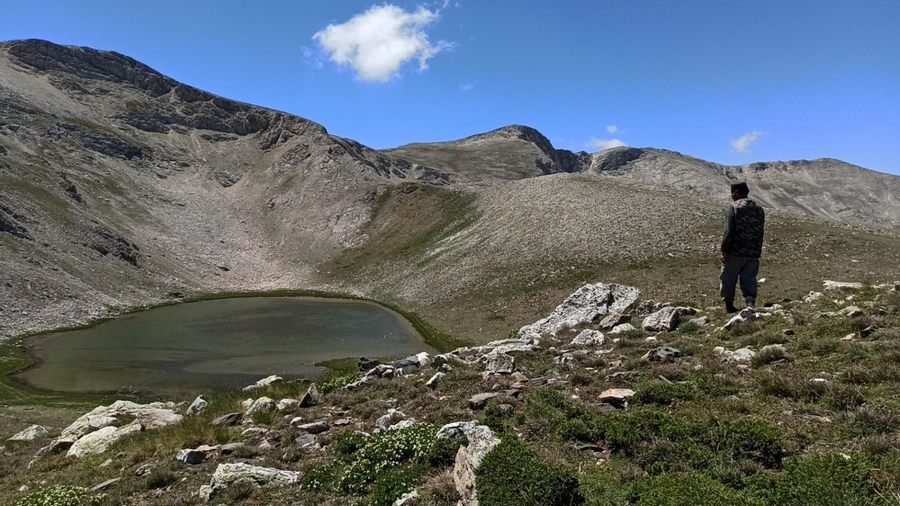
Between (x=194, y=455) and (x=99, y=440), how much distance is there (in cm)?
701

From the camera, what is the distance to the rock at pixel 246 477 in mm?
10273

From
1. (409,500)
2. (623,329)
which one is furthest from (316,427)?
(623,329)

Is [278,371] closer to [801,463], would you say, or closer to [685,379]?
[685,379]

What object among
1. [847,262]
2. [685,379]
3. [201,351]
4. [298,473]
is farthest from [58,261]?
[847,262]

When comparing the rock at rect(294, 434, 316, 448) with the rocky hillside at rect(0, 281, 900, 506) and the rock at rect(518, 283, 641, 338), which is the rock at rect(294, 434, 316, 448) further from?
the rock at rect(518, 283, 641, 338)

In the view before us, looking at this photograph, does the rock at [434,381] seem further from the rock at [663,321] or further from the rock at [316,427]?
the rock at [663,321]

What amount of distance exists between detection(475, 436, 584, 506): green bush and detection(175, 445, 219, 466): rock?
28.6 feet

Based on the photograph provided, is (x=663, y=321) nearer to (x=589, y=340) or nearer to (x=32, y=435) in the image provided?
(x=589, y=340)

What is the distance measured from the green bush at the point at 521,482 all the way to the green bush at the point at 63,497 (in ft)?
30.3

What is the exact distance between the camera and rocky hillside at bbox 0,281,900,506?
7.12m

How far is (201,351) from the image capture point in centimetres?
4806

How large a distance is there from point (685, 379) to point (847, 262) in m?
43.5

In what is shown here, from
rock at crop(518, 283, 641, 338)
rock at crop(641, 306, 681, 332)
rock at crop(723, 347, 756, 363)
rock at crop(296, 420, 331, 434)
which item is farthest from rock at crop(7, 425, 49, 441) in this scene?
rock at crop(723, 347, 756, 363)

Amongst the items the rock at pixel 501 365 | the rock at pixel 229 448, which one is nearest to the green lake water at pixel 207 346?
the rock at pixel 229 448
